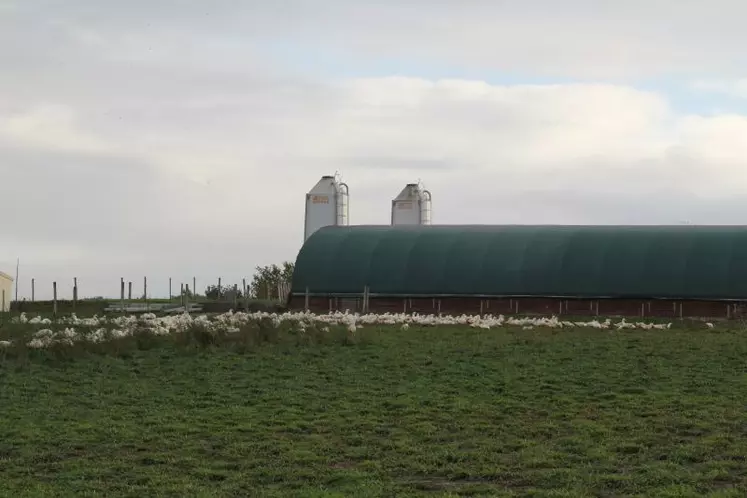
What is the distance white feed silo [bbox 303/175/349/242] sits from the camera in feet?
253

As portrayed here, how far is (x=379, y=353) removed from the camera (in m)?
33.9

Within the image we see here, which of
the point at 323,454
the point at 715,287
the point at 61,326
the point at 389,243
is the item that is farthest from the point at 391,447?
the point at 389,243

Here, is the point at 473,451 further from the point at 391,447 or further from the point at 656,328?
the point at 656,328

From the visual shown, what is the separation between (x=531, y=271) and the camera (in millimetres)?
60312

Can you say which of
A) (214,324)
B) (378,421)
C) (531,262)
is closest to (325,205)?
(531,262)

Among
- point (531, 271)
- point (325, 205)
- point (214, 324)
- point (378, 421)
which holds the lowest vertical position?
point (378, 421)

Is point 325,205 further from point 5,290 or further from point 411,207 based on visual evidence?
point 5,290

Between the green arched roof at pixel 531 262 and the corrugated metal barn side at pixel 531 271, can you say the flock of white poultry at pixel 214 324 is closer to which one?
the corrugated metal barn side at pixel 531 271

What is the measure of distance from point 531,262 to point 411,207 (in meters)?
22.1

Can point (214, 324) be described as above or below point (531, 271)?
below

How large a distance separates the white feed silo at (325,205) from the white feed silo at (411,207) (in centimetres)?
538

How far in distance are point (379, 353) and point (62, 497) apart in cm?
1894

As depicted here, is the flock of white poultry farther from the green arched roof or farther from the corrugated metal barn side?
the green arched roof

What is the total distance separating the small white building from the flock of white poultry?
84.5 ft
